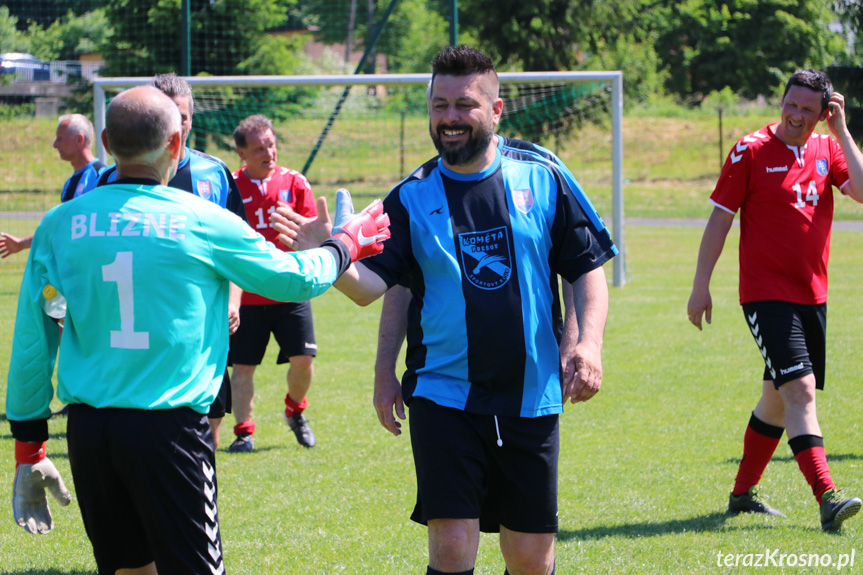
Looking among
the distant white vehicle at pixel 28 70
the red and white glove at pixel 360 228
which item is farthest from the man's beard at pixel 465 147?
the distant white vehicle at pixel 28 70

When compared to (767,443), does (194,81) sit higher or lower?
higher

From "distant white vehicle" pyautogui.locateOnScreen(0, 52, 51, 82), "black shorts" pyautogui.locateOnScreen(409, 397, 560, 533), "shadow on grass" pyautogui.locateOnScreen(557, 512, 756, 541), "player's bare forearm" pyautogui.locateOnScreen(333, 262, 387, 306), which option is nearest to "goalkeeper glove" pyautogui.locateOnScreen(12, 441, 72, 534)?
"player's bare forearm" pyautogui.locateOnScreen(333, 262, 387, 306)

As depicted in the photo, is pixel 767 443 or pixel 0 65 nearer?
pixel 767 443

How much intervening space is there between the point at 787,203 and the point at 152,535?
3721mm

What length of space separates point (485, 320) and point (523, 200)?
1.53 feet

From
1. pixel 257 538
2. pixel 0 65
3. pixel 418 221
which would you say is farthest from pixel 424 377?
pixel 0 65

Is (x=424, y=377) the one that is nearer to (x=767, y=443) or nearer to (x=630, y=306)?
Result: (x=767, y=443)

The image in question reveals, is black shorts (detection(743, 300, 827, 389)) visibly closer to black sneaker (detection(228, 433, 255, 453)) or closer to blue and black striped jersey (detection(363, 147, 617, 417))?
blue and black striped jersey (detection(363, 147, 617, 417))

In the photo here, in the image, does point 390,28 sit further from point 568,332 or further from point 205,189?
point 568,332

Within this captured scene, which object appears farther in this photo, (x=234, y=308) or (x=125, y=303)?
(x=234, y=308)

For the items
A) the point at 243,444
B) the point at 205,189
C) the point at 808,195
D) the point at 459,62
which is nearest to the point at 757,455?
the point at 808,195

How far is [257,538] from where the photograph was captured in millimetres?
4871

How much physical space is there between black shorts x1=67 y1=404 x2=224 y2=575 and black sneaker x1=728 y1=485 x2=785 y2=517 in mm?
3252

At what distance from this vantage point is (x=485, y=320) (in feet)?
10.9
